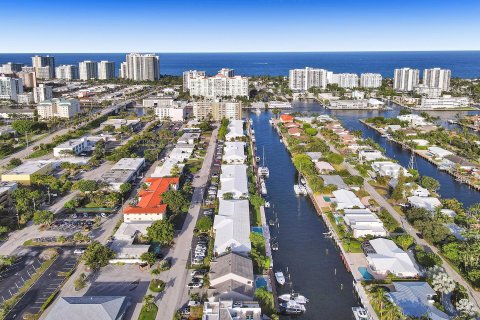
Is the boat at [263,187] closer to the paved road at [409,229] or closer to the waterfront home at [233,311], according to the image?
the paved road at [409,229]

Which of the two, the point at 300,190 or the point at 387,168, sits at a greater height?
the point at 387,168

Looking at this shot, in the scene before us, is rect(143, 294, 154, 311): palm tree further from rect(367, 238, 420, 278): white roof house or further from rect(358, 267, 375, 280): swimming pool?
rect(367, 238, 420, 278): white roof house

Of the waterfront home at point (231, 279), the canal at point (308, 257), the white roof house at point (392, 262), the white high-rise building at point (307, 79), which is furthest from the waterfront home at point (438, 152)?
the white high-rise building at point (307, 79)

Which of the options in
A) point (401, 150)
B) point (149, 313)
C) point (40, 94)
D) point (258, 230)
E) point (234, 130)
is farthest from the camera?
point (40, 94)

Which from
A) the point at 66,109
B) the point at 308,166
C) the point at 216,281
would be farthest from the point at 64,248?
the point at 66,109

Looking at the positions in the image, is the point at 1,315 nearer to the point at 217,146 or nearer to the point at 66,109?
the point at 217,146

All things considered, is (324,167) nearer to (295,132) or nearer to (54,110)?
(295,132)

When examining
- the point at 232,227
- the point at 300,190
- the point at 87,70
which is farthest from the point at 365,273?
the point at 87,70
